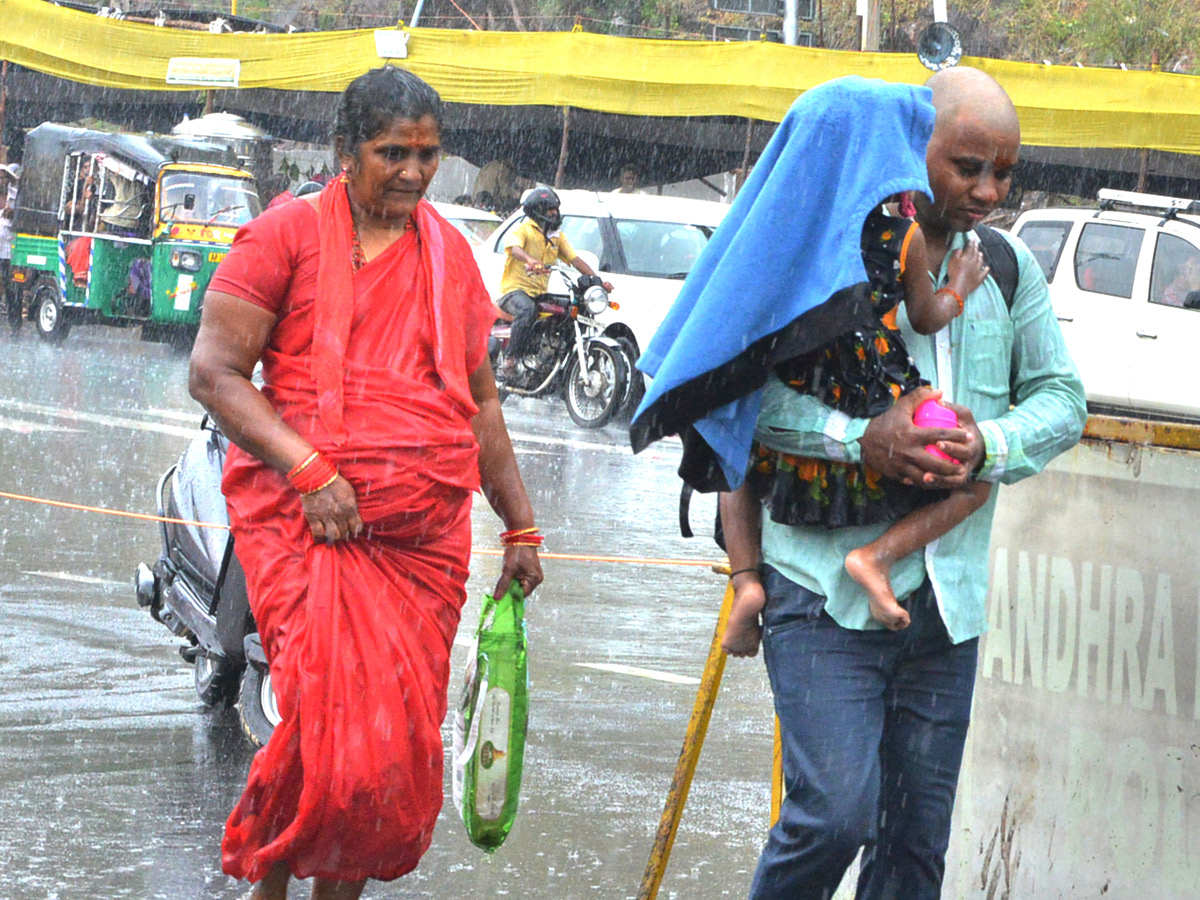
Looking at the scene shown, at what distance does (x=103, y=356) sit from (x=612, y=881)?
17.3m

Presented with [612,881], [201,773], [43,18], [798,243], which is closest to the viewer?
[798,243]

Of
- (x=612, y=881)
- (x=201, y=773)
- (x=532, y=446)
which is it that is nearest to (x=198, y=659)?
(x=201, y=773)

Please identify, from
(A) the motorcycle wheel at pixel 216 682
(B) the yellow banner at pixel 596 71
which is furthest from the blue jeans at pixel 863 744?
(B) the yellow banner at pixel 596 71

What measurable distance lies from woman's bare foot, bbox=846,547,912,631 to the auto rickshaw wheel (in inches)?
797

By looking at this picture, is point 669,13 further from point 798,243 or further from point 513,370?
point 798,243

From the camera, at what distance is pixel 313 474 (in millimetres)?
3176

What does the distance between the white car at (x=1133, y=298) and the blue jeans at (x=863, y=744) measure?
38.3 ft

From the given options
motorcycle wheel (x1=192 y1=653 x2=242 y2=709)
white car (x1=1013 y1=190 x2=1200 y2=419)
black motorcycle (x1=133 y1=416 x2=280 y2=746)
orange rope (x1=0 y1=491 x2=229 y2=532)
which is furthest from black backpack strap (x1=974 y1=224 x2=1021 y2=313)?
white car (x1=1013 y1=190 x2=1200 y2=419)

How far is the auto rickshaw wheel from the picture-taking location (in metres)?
21.8

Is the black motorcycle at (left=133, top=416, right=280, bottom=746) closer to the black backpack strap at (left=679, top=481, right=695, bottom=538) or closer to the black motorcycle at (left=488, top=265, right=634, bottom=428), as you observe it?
the black backpack strap at (left=679, top=481, right=695, bottom=538)

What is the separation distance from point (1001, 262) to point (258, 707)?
9.54ft

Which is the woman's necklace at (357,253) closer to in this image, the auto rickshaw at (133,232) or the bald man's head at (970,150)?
the bald man's head at (970,150)

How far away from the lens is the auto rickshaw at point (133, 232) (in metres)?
21.0

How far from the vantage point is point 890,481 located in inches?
Answer: 111
